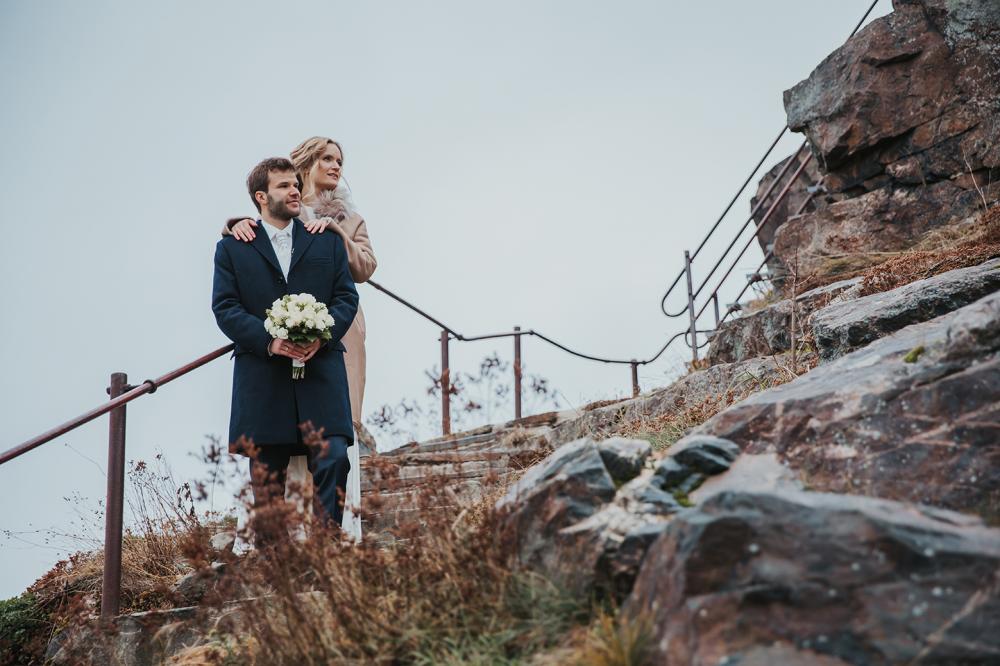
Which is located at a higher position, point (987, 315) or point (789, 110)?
point (789, 110)

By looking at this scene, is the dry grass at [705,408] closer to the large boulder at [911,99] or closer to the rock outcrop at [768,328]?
the rock outcrop at [768,328]

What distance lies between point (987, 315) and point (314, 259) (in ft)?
9.74

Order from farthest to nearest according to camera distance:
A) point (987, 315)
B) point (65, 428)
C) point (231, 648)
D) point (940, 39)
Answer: point (940, 39)
point (65, 428)
point (231, 648)
point (987, 315)

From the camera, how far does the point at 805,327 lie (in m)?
6.09

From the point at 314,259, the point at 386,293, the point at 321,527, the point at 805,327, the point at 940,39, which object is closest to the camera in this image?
the point at 321,527

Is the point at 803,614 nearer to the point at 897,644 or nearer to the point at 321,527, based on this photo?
the point at 897,644

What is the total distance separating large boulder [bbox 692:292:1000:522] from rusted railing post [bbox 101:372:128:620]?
2779 millimetres

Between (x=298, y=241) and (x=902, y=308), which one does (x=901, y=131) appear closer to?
(x=902, y=308)

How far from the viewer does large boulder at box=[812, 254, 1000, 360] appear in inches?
152

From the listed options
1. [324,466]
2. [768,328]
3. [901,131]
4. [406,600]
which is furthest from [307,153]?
[901,131]

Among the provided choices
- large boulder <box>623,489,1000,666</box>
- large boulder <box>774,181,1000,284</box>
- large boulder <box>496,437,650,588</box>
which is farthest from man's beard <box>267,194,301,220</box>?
large boulder <box>774,181,1000,284</box>

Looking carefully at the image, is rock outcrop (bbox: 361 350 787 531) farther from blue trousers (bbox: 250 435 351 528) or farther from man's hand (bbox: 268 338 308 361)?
man's hand (bbox: 268 338 308 361)

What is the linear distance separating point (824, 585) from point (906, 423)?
33.1 inches

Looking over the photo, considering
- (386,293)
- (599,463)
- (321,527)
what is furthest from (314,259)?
(386,293)
